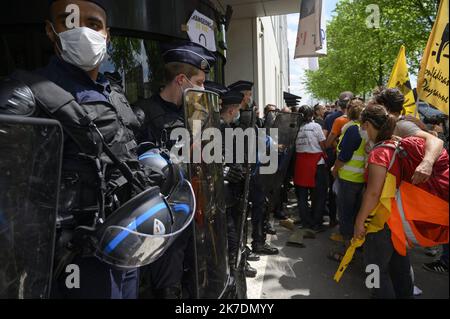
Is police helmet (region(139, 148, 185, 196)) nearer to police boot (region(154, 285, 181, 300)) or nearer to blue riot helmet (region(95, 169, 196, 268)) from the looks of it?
blue riot helmet (region(95, 169, 196, 268))

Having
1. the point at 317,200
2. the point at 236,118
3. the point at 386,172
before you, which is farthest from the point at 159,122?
the point at 317,200

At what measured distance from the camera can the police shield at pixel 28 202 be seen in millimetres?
1077

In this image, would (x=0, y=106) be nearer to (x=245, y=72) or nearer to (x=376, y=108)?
(x=376, y=108)

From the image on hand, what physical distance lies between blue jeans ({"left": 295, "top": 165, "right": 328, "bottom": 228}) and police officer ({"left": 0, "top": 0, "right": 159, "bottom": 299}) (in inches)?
152

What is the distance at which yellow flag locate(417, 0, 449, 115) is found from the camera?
209 cm

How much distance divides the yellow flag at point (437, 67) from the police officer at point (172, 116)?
53.9 inches

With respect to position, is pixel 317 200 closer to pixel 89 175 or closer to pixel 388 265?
pixel 388 265

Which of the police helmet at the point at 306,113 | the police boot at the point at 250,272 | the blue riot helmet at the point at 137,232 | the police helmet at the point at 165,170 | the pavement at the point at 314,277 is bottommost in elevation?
the pavement at the point at 314,277

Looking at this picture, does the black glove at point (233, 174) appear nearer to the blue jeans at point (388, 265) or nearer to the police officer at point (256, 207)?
the blue jeans at point (388, 265)

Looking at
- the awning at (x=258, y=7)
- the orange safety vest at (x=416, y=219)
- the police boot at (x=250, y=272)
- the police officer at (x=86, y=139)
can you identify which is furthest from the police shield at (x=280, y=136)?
the awning at (x=258, y=7)

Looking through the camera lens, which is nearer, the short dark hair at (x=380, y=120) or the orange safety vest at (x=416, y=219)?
the orange safety vest at (x=416, y=219)

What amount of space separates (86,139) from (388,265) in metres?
2.15

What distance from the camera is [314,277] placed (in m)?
3.59
